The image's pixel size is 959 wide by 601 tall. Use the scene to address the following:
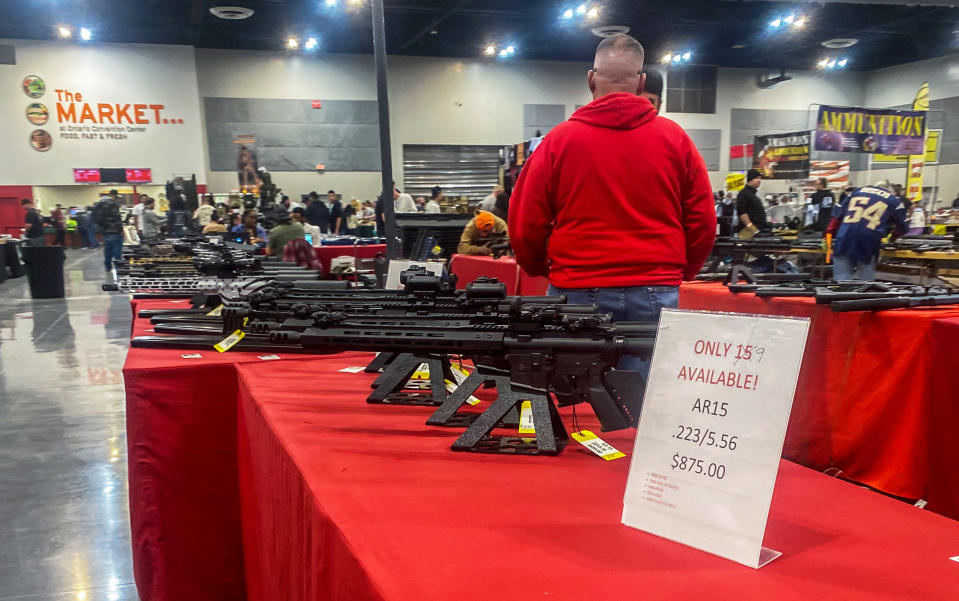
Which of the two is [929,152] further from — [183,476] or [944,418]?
[183,476]

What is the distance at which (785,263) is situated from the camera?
5648 mm

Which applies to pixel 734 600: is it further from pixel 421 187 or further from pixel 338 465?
pixel 421 187

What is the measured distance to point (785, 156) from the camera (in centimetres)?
995

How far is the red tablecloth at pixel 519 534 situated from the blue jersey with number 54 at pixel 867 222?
15.1 feet

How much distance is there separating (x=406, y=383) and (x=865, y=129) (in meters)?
8.80

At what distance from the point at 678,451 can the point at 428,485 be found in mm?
482

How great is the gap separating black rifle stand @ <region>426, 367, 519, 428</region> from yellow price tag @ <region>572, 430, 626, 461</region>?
6.9 inches

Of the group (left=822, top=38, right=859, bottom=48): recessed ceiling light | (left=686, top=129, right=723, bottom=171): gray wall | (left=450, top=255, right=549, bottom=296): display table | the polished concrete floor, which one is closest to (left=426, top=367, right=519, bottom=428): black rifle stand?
the polished concrete floor

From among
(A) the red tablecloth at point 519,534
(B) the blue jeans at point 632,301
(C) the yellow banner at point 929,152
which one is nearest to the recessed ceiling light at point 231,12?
(C) the yellow banner at point 929,152

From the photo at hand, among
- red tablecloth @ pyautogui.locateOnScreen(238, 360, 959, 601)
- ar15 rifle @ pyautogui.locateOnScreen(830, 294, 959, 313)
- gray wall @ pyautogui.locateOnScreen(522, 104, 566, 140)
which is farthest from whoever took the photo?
gray wall @ pyautogui.locateOnScreen(522, 104, 566, 140)

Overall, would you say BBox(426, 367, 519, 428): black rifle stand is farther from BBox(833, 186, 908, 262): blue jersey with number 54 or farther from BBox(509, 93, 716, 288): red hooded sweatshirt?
BBox(833, 186, 908, 262): blue jersey with number 54

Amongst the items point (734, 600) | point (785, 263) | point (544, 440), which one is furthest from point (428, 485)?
point (785, 263)

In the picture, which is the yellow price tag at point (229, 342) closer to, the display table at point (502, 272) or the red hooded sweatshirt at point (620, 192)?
the red hooded sweatshirt at point (620, 192)

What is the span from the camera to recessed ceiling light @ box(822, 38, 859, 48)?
1625 cm
